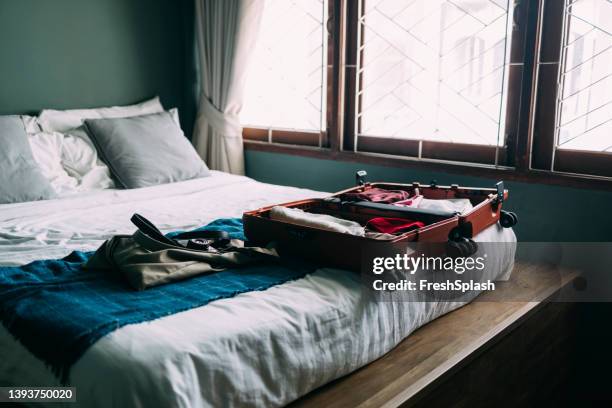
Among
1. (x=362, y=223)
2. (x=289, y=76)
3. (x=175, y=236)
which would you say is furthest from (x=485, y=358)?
(x=289, y=76)

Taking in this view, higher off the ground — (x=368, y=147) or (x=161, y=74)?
A: (x=161, y=74)

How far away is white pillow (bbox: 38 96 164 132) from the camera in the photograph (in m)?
2.70

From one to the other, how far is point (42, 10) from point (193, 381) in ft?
8.28

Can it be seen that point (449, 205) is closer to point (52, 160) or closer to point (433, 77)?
point (433, 77)

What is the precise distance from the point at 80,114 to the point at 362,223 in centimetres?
181

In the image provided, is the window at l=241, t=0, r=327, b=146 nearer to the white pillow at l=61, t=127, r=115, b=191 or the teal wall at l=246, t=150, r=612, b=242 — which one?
the teal wall at l=246, t=150, r=612, b=242

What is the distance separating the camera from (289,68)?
313 centimetres

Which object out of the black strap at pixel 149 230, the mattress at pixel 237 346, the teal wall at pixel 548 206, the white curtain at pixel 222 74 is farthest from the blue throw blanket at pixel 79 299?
the white curtain at pixel 222 74

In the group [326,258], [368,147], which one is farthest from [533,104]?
[326,258]

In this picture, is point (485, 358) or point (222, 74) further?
point (222, 74)

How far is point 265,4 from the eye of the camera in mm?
3170

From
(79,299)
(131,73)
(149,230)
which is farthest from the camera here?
(131,73)

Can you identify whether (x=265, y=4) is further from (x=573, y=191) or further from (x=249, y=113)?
(x=573, y=191)

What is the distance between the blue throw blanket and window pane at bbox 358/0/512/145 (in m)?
1.36
